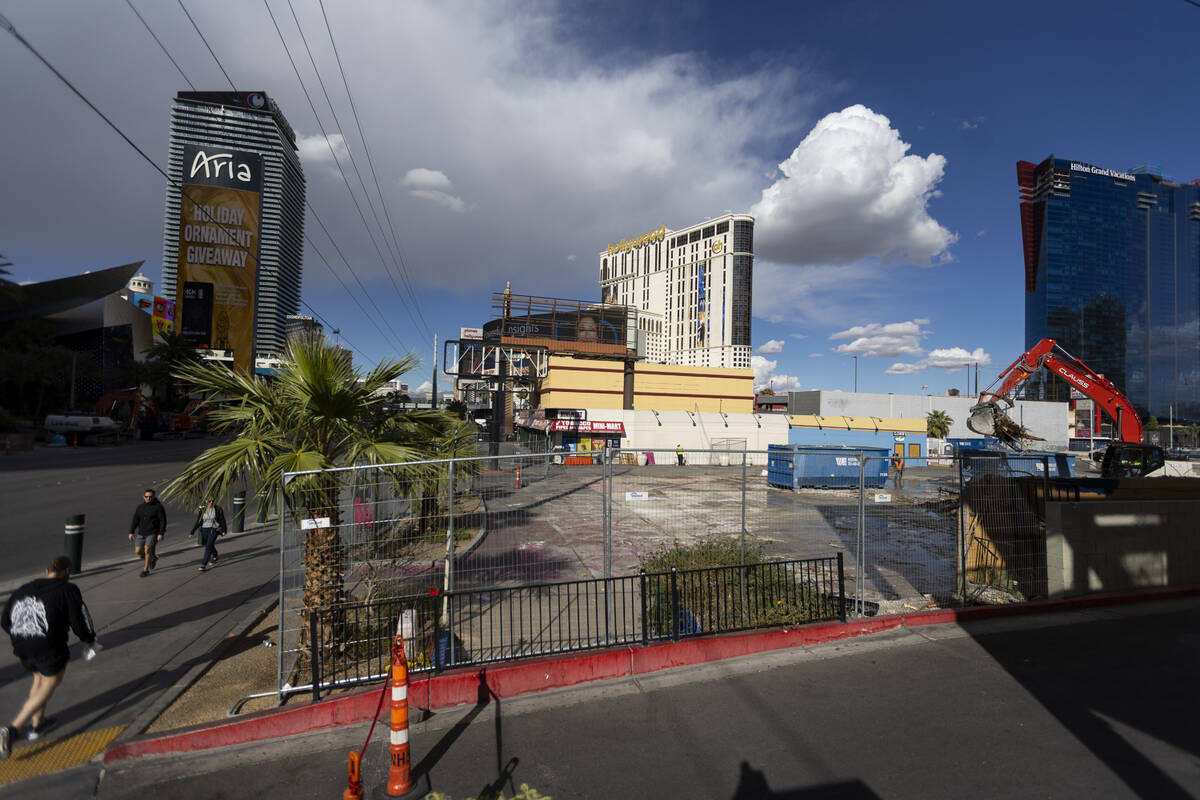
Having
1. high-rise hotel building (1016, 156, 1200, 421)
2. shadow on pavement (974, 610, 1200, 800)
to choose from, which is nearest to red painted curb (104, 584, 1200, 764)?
shadow on pavement (974, 610, 1200, 800)

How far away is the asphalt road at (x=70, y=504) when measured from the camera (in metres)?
11.6

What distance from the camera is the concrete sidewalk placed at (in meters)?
4.84

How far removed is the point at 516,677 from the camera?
5578 millimetres

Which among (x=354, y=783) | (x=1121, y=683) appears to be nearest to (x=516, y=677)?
(x=354, y=783)

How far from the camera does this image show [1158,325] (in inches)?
7175

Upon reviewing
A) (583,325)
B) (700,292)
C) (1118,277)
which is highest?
(1118,277)

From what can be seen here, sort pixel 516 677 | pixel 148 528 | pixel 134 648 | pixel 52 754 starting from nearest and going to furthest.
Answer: pixel 52 754, pixel 516 677, pixel 134 648, pixel 148 528

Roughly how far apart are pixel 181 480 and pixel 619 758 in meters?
4.94

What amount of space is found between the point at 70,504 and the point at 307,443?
16.8 metres

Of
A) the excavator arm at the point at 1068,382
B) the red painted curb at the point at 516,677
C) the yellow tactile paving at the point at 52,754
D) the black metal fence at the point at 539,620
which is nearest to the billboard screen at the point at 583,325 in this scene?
the excavator arm at the point at 1068,382

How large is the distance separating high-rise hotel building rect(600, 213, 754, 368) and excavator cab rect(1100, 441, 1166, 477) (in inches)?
5738

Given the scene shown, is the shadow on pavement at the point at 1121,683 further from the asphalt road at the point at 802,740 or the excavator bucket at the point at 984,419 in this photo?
the excavator bucket at the point at 984,419

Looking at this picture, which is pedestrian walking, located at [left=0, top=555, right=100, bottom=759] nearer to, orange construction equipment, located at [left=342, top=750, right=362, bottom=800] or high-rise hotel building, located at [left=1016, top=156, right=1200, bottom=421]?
orange construction equipment, located at [left=342, top=750, right=362, bottom=800]

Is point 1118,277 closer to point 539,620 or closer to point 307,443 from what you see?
point 539,620
